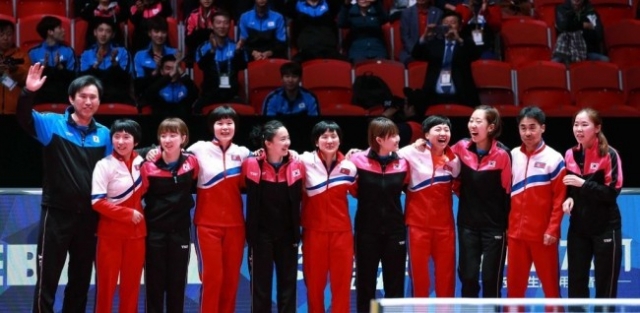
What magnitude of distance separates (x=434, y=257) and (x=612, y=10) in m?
6.85

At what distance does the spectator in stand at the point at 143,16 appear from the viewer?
12.4 metres

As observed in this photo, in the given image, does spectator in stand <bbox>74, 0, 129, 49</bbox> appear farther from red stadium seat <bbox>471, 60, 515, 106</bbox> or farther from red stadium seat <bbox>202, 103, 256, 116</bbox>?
red stadium seat <bbox>471, 60, 515, 106</bbox>

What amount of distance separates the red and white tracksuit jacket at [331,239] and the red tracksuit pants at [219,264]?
1.85 feet

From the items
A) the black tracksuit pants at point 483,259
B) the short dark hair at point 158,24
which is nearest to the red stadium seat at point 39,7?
the short dark hair at point 158,24

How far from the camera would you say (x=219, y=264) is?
27.4ft

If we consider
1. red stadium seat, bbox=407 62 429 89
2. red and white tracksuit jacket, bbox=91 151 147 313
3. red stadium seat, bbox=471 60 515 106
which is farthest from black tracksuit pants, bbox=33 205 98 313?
red stadium seat, bbox=471 60 515 106

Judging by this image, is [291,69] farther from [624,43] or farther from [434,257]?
[624,43]

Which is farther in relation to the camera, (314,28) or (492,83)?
(314,28)

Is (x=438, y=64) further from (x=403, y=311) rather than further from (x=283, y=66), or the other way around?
(x=403, y=311)

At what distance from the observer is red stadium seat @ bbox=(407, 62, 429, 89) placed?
12.2 m

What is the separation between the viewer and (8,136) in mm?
9719

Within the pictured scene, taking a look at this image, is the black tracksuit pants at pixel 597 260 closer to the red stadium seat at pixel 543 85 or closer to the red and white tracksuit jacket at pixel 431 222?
the red and white tracksuit jacket at pixel 431 222

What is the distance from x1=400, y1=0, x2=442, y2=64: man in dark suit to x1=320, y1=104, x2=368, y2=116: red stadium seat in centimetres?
186

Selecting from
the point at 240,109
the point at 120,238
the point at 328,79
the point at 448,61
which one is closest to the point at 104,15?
the point at 240,109
